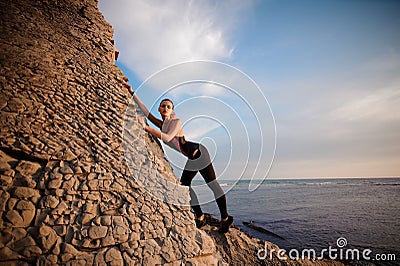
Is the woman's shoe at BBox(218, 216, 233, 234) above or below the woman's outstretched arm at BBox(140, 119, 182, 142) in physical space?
below

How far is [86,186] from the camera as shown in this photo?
2.94 meters

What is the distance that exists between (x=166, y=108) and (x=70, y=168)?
2.14 metres

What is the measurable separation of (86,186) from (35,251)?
95cm

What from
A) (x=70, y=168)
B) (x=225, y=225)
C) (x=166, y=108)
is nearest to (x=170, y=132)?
(x=166, y=108)

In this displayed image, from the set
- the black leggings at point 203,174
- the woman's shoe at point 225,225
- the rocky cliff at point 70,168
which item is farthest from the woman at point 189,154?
the woman's shoe at point 225,225

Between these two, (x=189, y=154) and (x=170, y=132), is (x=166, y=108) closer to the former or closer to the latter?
(x=170, y=132)

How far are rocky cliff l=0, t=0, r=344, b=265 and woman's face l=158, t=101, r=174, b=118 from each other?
0.73 m

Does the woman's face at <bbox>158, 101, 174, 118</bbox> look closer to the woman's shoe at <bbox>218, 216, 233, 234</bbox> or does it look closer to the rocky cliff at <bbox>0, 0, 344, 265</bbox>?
the rocky cliff at <bbox>0, 0, 344, 265</bbox>

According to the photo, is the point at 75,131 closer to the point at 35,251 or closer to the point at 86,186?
the point at 86,186

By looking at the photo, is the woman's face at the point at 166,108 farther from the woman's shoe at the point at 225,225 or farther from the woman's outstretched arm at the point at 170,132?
the woman's shoe at the point at 225,225

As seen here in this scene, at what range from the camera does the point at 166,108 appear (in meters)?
4.09

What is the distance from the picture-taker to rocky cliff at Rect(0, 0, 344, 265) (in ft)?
8.25

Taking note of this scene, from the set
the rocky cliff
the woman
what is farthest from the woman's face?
the rocky cliff

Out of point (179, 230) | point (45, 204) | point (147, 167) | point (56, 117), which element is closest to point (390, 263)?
point (179, 230)
